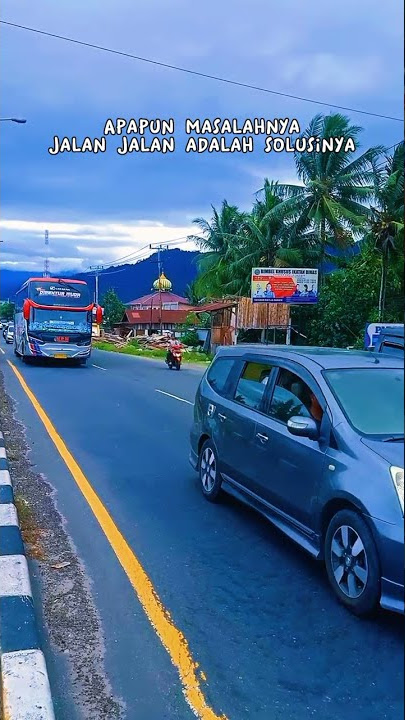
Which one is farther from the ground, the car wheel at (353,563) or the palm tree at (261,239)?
the palm tree at (261,239)

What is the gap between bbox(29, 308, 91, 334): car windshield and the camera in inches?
954

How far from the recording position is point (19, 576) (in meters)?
4.32

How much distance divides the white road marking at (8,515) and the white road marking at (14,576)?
2.26 ft

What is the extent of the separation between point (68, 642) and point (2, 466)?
3.94 m

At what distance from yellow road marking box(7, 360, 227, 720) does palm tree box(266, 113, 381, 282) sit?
93.2ft

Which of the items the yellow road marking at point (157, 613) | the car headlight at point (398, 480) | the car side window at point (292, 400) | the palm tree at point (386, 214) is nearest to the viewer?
the yellow road marking at point (157, 613)

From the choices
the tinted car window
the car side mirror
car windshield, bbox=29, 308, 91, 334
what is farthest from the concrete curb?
car windshield, bbox=29, 308, 91, 334

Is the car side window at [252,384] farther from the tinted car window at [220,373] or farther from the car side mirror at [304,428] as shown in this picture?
the car side mirror at [304,428]

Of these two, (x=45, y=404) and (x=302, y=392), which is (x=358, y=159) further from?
(x=302, y=392)

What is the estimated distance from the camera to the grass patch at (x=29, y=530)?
5.01 metres

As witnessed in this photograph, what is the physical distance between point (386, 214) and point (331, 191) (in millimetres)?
7215

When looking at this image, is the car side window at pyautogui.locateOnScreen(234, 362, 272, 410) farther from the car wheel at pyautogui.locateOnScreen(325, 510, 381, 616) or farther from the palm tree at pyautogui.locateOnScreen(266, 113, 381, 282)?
the palm tree at pyautogui.locateOnScreen(266, 113, 381, 282)

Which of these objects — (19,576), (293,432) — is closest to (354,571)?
(293,432)

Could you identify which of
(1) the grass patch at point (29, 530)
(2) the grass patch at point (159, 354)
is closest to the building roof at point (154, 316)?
(2) the grass patch at point (159, 354)
